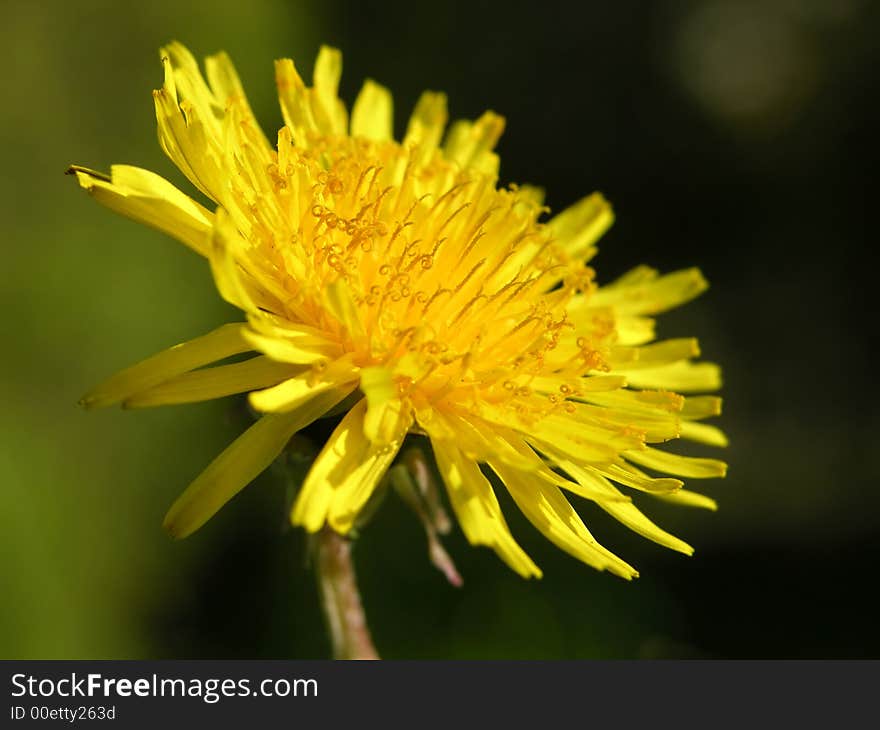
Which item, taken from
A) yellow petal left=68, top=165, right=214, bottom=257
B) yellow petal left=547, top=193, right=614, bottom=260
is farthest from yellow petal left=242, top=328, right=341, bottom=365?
yellow petal left=547, top=193, right=614, bottom=260

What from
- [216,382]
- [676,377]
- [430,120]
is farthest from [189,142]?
[676,377]

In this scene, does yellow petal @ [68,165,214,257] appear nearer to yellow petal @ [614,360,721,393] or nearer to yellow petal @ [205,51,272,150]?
yellow petal @ [205,51,272,150]

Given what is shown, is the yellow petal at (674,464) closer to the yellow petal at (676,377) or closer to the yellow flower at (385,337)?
the yellow flower at (385,337)

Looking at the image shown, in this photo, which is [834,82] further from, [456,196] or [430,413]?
[430,413]

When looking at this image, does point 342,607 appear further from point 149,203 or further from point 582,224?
point 582,224

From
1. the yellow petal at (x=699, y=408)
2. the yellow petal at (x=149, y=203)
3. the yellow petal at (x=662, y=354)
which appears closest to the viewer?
the yellow petal at (x=149, y=203)

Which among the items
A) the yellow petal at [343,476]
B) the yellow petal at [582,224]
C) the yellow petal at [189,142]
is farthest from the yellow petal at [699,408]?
the yellow petal at [189,142]
